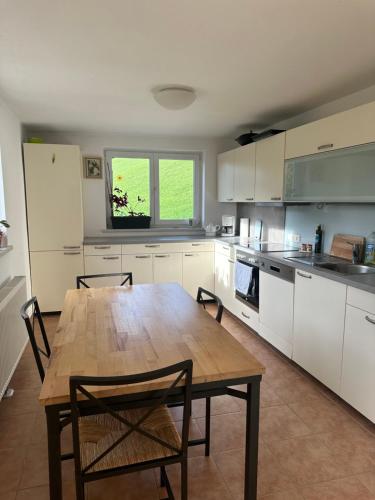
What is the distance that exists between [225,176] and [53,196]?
7.05ft

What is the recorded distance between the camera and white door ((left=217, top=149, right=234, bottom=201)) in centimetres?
437

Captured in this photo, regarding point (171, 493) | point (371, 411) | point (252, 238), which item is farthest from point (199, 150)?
point (171, 493)

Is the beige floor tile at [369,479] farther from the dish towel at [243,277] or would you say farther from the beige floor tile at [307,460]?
the dish towel at [243,277]

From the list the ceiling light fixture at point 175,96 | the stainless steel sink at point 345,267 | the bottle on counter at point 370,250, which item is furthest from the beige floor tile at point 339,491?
the ceiling light fixture at point 175,96

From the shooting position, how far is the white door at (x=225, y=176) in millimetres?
4367

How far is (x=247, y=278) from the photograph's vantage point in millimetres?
3486

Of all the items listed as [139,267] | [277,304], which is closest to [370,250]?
[277,304]

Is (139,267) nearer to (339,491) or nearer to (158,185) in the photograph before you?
(158,185)

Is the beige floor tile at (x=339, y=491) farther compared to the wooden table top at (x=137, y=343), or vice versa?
the beige floor tile at (x=339, y=491)

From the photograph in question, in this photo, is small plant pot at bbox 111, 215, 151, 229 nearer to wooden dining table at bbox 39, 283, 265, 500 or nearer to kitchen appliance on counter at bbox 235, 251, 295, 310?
kitchen appliance on counter at bbox 235, 251, 295, 310

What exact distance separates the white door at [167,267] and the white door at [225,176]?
1.02 m

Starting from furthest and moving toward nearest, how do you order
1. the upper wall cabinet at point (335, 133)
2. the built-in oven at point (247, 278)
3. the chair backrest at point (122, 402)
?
the built-in oven at point (247, 278) → the upper wall cabinet at point (335, 133) → the chair backrest at point (122, 402)

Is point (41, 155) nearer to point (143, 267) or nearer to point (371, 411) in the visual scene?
point (143, 267)

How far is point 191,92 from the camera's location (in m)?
2.76
